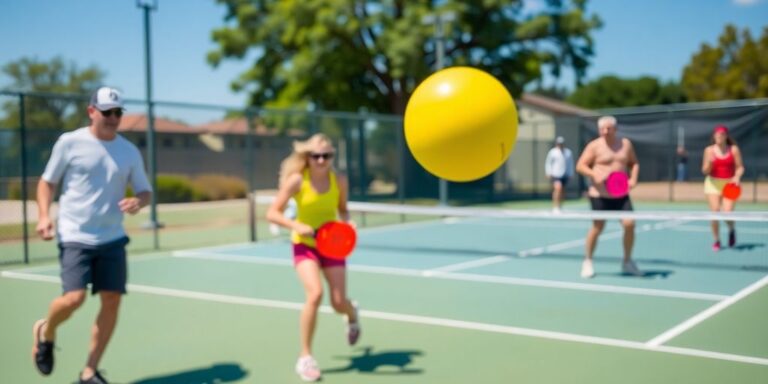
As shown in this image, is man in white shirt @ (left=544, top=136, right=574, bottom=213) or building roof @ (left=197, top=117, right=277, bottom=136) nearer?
man in white shirt @ (left=544, top=136, right=574, bottom=213)

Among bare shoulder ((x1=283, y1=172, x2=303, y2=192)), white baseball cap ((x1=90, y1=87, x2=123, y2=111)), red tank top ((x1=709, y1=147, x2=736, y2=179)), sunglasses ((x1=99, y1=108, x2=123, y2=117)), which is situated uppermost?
white baseball cap ((x1=90, y1=87, x2=123, y2=111))

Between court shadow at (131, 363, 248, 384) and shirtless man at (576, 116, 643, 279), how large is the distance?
5.32 meters

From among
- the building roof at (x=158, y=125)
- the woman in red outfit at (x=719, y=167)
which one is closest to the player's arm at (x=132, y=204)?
the woman in red outfit at (x=719, y=167)

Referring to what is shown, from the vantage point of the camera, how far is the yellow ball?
414cm

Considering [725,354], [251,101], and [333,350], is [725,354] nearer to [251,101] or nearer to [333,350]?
[333,350]

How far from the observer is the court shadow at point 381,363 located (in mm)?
5566

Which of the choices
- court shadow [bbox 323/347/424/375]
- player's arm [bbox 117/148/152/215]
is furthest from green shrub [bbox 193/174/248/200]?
player's arm [bbox 117/148/152/215]

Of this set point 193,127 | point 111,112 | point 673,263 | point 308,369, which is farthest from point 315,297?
point 193,127

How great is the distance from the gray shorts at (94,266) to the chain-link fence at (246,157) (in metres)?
7.33

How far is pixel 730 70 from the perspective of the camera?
50312 mm

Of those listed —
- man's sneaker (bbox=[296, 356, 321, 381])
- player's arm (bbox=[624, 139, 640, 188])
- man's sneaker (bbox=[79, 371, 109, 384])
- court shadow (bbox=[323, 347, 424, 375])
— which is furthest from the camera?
player's arm (bbox=[624, 139, 640, 188])

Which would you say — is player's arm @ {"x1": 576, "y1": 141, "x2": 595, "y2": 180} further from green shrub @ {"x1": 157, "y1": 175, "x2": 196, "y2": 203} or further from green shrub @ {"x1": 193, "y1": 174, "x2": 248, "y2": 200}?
green shrub @ {"x1": 157, "y1": 175, "x2": 196, "y2": 203}

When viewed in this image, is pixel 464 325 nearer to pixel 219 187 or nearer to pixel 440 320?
pixel 440 320

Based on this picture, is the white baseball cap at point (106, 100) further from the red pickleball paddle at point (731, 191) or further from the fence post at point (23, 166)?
the red pickleball paddle at point (731, 191)
